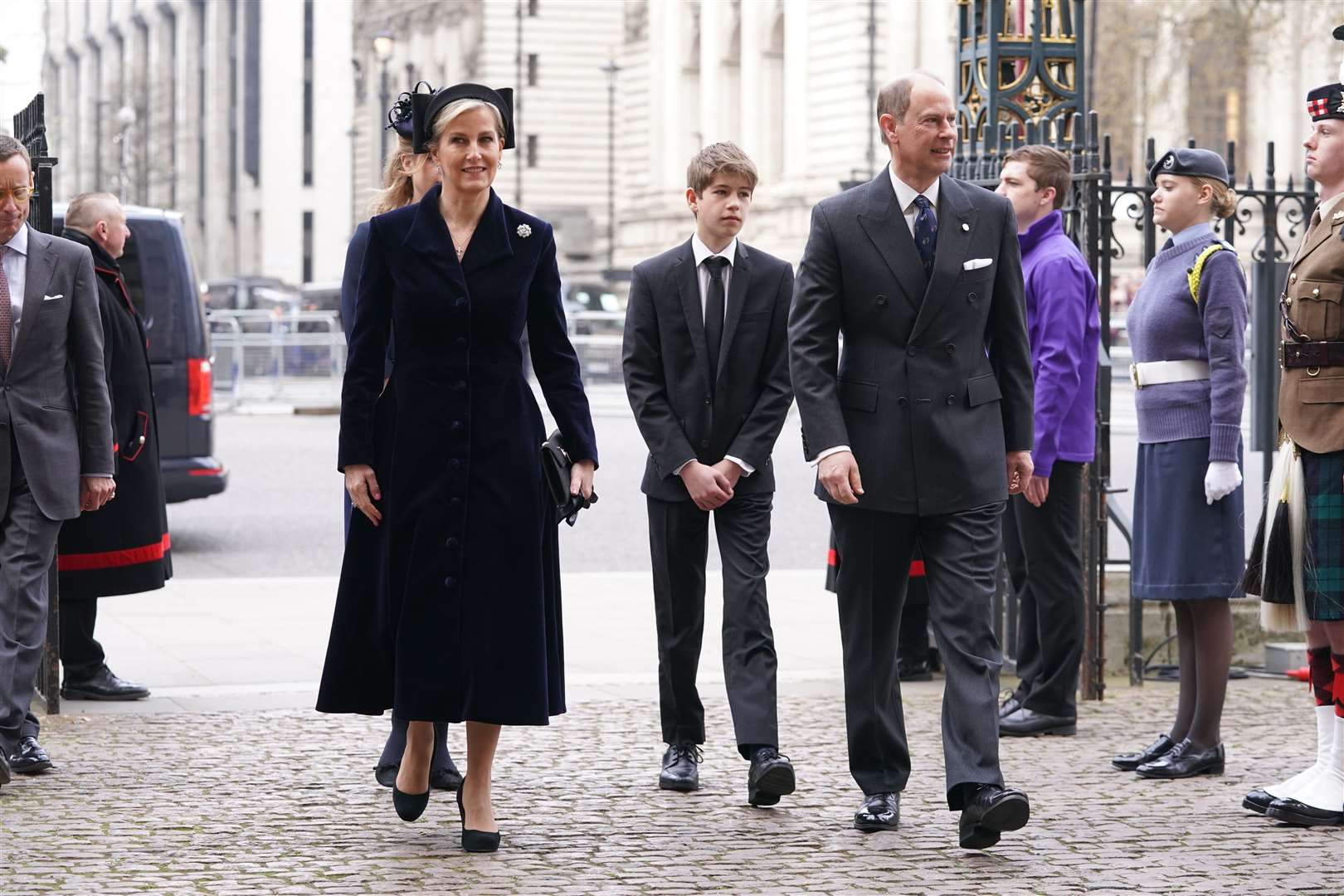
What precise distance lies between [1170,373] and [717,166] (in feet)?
5.51

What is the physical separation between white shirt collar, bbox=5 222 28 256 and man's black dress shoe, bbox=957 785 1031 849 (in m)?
3.37

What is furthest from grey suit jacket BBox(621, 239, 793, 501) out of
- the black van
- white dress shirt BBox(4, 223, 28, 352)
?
the black van

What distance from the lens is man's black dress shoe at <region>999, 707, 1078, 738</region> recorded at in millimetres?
7551

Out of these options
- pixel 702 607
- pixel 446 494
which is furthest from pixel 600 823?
pixel 446 494

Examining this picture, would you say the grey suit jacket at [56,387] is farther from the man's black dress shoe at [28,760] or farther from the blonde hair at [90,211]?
the blonde hair at [90,211]

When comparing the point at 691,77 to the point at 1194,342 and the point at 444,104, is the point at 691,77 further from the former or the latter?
the point at 444,104

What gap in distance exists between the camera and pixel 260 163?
9331 cm

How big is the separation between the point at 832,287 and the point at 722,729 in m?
2.25

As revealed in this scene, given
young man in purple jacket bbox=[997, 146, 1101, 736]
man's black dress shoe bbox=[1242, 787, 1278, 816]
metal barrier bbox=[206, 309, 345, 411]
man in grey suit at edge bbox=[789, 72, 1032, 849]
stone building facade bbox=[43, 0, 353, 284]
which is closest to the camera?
man in grey suit at edge bbox=[789, 72, 1032, 849]

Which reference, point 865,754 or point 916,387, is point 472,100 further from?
Answer: point 865,754

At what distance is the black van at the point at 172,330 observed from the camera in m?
13.0

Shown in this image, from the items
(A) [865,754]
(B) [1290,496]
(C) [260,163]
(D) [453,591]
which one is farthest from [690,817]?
(C) [260,163]

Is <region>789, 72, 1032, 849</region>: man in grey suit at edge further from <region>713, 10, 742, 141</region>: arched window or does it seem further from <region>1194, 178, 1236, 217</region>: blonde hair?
<region>713, 10, 742, 141</region>: arched window

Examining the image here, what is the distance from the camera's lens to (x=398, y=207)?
6.37 metres
